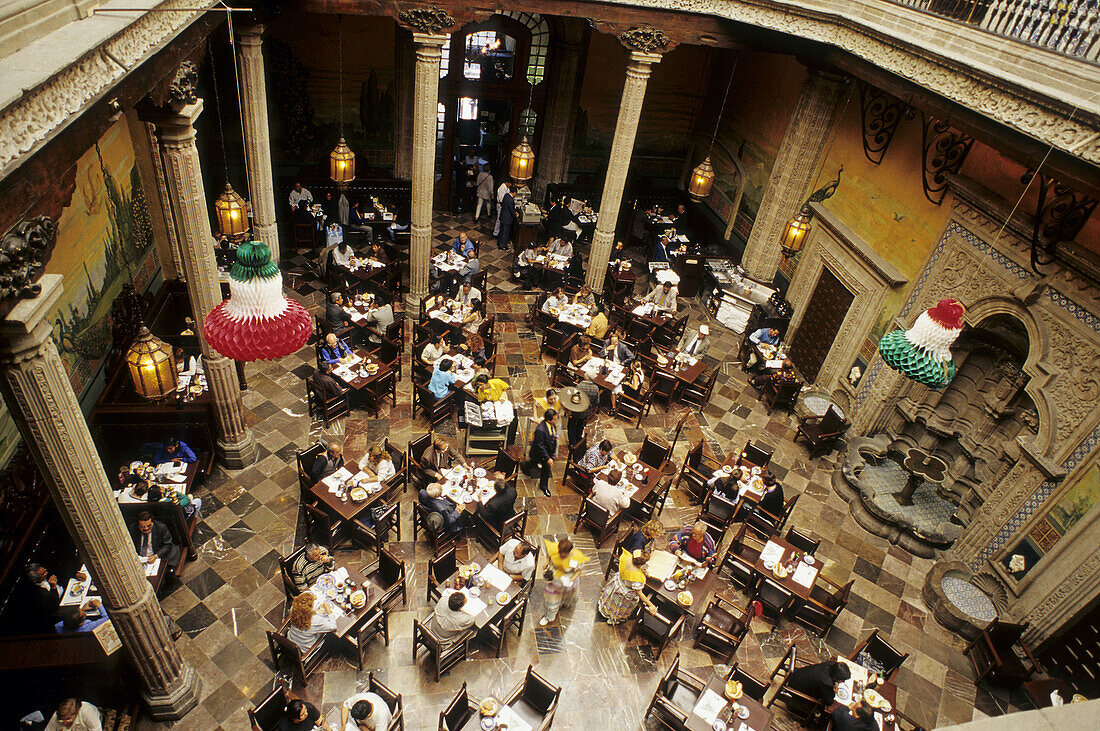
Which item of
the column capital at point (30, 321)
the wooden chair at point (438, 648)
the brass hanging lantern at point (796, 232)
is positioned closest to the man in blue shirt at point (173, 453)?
the wooden chair at point (438, 648)

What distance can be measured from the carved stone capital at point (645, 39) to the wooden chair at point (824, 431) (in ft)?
22.0

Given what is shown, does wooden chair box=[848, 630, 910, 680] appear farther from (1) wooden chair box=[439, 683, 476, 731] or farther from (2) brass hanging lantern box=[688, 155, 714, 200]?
(2) brass hanging lantern box=[688, 155, 714, 200]

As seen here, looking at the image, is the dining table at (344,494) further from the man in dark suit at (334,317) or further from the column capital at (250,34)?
the column capital at (250,34)

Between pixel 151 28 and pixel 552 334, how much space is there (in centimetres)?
728

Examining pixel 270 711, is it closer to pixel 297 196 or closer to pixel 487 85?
pixel 297 196

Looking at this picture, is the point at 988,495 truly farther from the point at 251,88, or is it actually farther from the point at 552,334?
the point at 251,88

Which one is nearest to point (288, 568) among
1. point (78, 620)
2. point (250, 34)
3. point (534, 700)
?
point (78, 620)

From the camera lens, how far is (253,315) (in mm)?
3969

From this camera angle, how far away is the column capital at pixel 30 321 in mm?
3530

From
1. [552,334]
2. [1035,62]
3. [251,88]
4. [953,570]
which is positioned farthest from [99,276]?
[953,570]

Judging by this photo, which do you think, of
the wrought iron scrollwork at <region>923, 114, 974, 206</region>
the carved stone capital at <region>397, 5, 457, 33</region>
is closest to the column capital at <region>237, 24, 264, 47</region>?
the carved stone capital at <region>397, 5, 457, 33</region>

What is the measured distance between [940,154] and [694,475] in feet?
19.4

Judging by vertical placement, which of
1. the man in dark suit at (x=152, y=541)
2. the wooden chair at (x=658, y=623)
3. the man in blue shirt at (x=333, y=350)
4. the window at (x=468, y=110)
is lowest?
the wooden chair at (x=658, y=623)

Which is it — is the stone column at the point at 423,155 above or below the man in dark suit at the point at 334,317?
above
